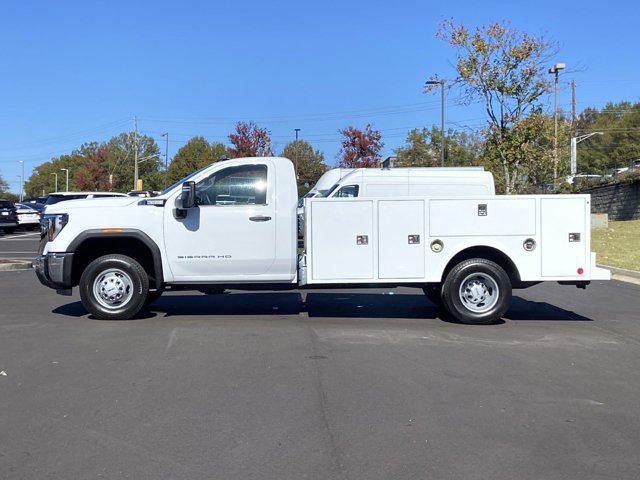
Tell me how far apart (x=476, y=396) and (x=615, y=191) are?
98.0 feet

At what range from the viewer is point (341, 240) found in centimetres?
877

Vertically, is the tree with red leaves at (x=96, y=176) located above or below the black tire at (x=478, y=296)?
above

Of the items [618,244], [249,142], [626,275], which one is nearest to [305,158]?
[249,142]

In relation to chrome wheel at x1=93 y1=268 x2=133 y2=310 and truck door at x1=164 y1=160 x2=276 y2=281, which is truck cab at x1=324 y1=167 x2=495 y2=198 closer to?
truck door at x1=164 y1=160 x2=276 y2=281

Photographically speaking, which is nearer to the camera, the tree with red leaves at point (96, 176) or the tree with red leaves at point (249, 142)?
the tree with red leaves at point (249, 142)

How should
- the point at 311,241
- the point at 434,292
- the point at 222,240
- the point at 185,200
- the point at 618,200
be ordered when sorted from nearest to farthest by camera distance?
the point at 185,200 → the point at 311,241 → the point at 222,240 → the point at 434,292 → the point at 618,200

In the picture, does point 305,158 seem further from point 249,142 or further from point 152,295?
point 152,295

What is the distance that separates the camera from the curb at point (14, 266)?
623 inches

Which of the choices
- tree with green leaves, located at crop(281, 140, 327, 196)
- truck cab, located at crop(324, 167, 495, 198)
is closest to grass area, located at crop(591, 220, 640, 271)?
truck cab, located at crop(324, 167, 495, 198)

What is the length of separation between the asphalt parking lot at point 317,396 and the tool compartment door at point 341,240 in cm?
76

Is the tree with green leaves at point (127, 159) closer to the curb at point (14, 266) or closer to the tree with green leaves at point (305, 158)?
the tree with green leaves at point (305, 158)

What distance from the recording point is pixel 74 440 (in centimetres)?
457

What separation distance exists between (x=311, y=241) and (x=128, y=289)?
8.86 feet

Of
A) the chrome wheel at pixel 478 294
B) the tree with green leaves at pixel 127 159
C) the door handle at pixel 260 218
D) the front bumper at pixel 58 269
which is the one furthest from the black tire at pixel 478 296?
the tree with green leaves at pixel 127 159
